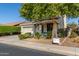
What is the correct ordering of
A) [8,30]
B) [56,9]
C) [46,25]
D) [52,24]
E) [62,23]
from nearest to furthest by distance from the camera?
[56,9] < [62,23] < [52,24] < [46,25] < [8,30]

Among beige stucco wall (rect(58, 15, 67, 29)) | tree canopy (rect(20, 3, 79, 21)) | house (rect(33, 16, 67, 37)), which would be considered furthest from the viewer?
beige stucco wall (rect(58, 15, 67, 29))

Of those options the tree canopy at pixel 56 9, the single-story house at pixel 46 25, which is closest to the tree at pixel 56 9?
the tree canopy at pixel 56 9

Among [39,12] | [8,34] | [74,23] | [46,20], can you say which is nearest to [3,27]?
[8,34]

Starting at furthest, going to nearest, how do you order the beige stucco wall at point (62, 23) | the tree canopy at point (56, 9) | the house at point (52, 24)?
1. the beige stucco wall at point (62, 23)
2. the house at point (52, 24)
3. the tree canopy at point (56, 9)

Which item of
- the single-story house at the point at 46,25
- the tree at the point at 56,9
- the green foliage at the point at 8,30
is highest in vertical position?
the tree at the point at 56,9

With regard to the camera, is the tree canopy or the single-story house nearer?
the tree canopy

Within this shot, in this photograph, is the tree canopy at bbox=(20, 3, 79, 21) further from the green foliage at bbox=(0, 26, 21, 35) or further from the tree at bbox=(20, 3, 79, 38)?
the green foliage at bbox=(0, 26, 21, 35)

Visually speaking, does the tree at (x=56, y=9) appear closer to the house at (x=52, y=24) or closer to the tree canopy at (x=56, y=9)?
the tree canopy at (x=56, y=9)

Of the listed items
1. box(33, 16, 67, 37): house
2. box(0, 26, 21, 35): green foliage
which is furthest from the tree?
box(0, 26, 21, 35): green foliage

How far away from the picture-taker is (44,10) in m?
28.1

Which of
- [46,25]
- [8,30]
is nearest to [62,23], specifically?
[46,25]

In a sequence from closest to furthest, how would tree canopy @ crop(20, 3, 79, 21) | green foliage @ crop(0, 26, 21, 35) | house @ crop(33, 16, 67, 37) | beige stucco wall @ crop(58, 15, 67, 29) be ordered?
tree canopy @ crop(20, 3, 79, 21)
house @ crop(33, 16, 67, 37)
beige stucco wall @ crop(58, 15, 67, 29)
green foliage @ crop(0, 26, 21, 35)

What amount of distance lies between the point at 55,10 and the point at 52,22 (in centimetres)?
1109

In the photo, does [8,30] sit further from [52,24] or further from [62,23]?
[62,23]
